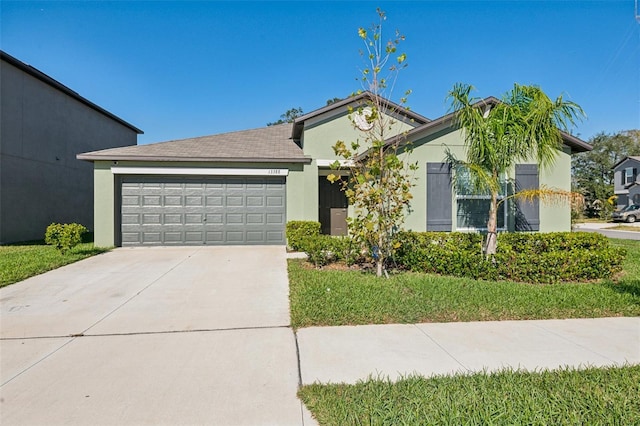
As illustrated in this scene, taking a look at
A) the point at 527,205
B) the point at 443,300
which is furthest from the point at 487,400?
the point at 527,205

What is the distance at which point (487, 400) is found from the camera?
2.69 metres

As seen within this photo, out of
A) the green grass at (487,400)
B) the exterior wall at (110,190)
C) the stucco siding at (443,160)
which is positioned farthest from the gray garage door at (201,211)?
the green grass at (487,400)

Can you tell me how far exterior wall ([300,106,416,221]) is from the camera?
38.1 ft

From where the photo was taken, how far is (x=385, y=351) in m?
3.65

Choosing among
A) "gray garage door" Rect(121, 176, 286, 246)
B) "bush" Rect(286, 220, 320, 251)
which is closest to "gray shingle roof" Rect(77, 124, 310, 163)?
"gray garage door" Rect(121, 176, 286, 246)

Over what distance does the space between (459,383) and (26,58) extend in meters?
18.3

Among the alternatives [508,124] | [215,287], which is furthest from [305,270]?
[508,124]

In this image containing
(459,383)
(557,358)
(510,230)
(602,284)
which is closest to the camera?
(459,383)

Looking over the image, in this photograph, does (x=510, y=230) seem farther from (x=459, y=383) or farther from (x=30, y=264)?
(x=30, y=264)

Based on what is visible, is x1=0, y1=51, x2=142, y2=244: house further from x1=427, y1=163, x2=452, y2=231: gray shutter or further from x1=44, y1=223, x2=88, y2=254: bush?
x1=427, y1=163, x2=452, y2=231: gray shutter

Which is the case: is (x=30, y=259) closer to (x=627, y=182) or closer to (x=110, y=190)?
(x=110, y=190)

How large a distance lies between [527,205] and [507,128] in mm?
3572

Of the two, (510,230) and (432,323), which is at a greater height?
(510,230)

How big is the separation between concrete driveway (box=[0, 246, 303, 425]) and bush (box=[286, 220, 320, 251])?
351 cm
